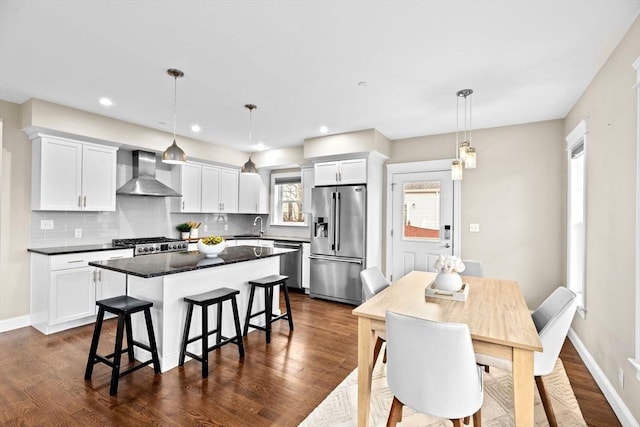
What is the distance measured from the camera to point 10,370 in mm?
2684

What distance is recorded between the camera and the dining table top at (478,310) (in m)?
1.61

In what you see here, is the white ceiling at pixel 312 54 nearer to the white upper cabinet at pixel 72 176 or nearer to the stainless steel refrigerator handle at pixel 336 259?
the white upper cabinet at pixel 72 176

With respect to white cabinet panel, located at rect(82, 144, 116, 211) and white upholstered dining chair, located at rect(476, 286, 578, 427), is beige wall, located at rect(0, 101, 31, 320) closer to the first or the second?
white cabinet panel, located at rect(82, 144, 116, 211)

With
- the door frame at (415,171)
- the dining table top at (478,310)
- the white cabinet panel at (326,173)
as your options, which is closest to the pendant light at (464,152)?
the door frame at (415,171)

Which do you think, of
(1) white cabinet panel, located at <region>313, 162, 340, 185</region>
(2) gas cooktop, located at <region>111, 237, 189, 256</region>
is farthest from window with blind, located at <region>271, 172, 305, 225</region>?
(2) gas cooktop, located at <region>111, 237, 189, 256</region>

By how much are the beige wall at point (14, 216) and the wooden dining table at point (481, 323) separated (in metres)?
4.27

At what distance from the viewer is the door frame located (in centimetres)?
462

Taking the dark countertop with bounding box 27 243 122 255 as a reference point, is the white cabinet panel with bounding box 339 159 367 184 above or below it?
above

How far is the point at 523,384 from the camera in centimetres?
153

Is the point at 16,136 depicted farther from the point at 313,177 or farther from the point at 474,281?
the point at 474,281

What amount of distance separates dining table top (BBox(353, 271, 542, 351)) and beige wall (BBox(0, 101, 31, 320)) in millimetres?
4265

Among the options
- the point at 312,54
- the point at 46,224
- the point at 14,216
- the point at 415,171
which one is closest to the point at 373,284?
the point at 312,54

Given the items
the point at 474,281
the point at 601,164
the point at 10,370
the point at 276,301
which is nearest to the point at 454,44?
the point at 601,164

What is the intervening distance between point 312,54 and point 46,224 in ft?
13.2
